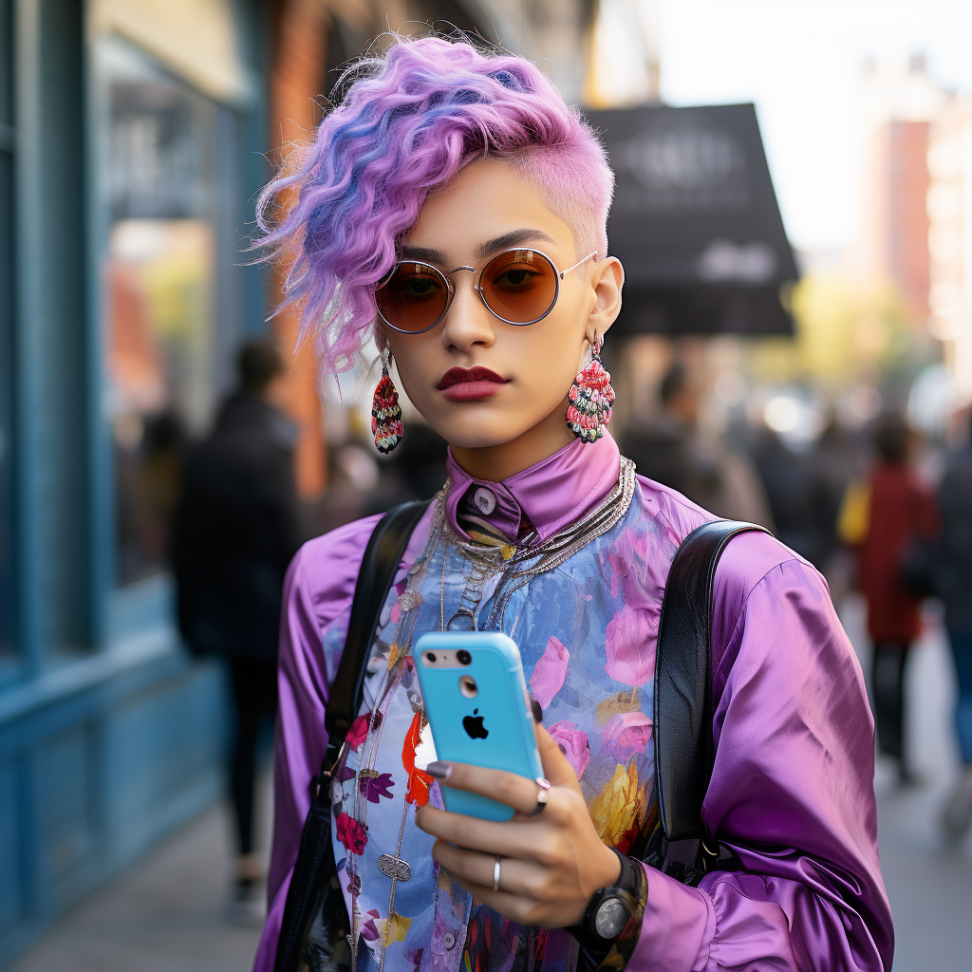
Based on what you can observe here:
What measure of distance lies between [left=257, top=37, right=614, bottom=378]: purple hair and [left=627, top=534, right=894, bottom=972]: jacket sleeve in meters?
0.55

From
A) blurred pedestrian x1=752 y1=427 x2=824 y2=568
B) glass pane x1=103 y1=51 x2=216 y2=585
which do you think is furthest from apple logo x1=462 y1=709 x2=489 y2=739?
blurred pedestrian x1=752 y1=427 x2=824 y2=568

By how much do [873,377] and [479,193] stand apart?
7703 cm

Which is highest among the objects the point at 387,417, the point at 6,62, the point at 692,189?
the point at 6,62

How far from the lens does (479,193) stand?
4.50ft

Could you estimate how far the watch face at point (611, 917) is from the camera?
1.14 metres

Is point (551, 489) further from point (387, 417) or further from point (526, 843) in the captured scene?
point (526, 843)

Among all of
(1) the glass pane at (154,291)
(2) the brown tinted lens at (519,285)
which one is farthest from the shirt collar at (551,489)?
(1) the glass pane at (154,291)

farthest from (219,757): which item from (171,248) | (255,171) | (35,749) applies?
(255,171)

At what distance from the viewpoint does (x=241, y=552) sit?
176 inches

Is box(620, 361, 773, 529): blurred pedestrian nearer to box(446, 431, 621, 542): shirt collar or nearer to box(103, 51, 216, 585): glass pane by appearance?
box(103, 51, 216, 585): glass pane

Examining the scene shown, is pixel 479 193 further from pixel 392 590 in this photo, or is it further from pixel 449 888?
pixel 449 888

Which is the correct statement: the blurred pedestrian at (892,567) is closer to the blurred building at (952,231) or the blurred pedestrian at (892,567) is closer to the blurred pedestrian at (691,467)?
the blurred pedestrian at (691,467)

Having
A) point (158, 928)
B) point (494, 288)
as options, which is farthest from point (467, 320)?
point (158, 928)

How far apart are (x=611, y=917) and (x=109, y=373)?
178 inches
